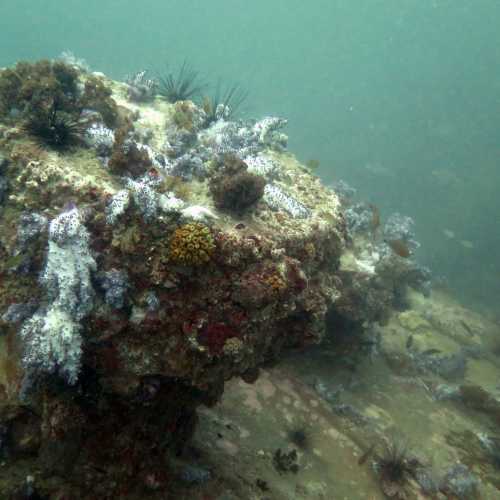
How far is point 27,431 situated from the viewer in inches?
177

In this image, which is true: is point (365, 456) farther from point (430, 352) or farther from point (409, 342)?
point (430, 352)

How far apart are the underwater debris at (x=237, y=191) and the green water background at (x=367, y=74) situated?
8.00 m

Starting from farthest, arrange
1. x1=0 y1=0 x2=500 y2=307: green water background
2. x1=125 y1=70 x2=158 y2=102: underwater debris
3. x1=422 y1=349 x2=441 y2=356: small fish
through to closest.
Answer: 1. x1=0 y1=0 x2=500 y2=307: green water background
2. x1=422 y1=349 x2=441 y2=356: small fish
3. x1=125 y1=70 x2=158 y2=102: underwater debris

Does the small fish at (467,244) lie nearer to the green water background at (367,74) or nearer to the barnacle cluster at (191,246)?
the green water background at (367,74)

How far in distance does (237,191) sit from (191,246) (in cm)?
146

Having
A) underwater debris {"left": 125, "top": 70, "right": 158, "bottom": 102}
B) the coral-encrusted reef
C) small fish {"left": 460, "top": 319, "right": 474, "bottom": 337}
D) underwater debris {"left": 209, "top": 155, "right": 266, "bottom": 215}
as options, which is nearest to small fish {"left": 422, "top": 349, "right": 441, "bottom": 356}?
small fish {"left": 460, "top": 319, "right": 474, "bottom": 337}

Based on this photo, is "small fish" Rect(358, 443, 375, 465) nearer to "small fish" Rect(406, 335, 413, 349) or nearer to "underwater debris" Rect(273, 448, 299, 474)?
"underwater debris" Rect(273, 448, 299, 474)

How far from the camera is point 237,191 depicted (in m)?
5.38

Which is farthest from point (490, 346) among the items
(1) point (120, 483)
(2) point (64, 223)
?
(2) point (64, 223)

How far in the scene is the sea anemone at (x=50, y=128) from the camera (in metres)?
5.38

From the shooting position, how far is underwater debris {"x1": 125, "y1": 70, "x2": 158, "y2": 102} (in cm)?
962

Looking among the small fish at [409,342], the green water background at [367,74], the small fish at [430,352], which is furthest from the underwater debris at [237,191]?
the small fish at [430,352]

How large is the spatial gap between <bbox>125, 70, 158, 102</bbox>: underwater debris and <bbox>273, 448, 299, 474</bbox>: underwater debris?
861 cm

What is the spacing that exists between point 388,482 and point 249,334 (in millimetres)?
4682
